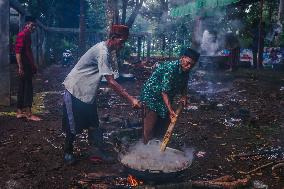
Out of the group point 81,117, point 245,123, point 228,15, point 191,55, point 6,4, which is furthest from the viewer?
point 228,15

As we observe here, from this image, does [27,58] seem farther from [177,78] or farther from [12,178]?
[177,78]

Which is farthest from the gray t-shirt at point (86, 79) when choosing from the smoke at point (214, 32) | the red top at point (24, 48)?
the smoke at point (214, 32)

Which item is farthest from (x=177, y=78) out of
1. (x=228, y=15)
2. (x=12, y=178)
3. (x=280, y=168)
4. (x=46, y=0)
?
(x=46, y=0)

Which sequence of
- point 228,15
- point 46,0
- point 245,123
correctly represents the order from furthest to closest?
point 46,0
point 228,15
point 245,123

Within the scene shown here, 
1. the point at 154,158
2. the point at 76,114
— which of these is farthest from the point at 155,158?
the point at 76,114

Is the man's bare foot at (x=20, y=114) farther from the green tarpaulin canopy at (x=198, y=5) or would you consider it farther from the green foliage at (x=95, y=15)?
the green foliage at (x=95, y=15)

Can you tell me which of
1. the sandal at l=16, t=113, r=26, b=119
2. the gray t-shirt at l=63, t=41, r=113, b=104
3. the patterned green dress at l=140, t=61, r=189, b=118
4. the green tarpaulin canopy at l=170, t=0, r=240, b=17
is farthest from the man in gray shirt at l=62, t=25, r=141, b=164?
the green tarpaulin canopy at l=170, t=0, r=240, b=17

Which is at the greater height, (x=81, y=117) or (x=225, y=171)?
(x=81, y=117)

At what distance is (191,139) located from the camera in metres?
7.14

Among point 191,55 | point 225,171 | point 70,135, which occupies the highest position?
point 191,55

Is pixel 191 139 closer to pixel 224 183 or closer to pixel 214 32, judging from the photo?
pixel 224 183

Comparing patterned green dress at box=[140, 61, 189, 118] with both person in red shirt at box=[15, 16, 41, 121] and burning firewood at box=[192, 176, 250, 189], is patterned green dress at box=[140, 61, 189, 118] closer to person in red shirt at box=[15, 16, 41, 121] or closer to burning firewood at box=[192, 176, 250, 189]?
burning firewood at box=[192, 176, 250, 189]

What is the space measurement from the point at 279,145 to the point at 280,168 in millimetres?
1392

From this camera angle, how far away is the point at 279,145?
669cm
